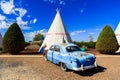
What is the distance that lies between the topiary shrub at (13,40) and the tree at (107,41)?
30.2 feet

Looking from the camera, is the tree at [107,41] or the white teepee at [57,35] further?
the white teepee at [57,35]

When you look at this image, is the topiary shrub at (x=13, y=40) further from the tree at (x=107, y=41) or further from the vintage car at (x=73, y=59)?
the tree at (x=107, y=41)

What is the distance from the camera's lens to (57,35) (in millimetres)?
18844

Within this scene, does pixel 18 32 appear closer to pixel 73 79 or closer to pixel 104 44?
pixel 104 44

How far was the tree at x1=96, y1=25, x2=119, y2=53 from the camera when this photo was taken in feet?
53.5

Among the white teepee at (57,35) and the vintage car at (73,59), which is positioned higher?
the white teepee at (57,35)

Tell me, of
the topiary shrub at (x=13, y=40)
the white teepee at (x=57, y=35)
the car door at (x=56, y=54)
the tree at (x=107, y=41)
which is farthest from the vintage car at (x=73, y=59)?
the white teepee at (x=57, y=35)

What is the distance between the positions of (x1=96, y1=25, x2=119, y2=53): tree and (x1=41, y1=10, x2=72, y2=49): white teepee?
439 cm

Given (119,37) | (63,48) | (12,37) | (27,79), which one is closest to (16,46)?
(12,37)

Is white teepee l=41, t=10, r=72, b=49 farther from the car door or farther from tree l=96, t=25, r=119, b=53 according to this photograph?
the car door

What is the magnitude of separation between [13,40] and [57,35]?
5.83 metres

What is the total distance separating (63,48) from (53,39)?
32.7 ft

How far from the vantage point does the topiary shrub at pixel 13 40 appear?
15.6 meters

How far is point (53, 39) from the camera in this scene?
61.1 feet
